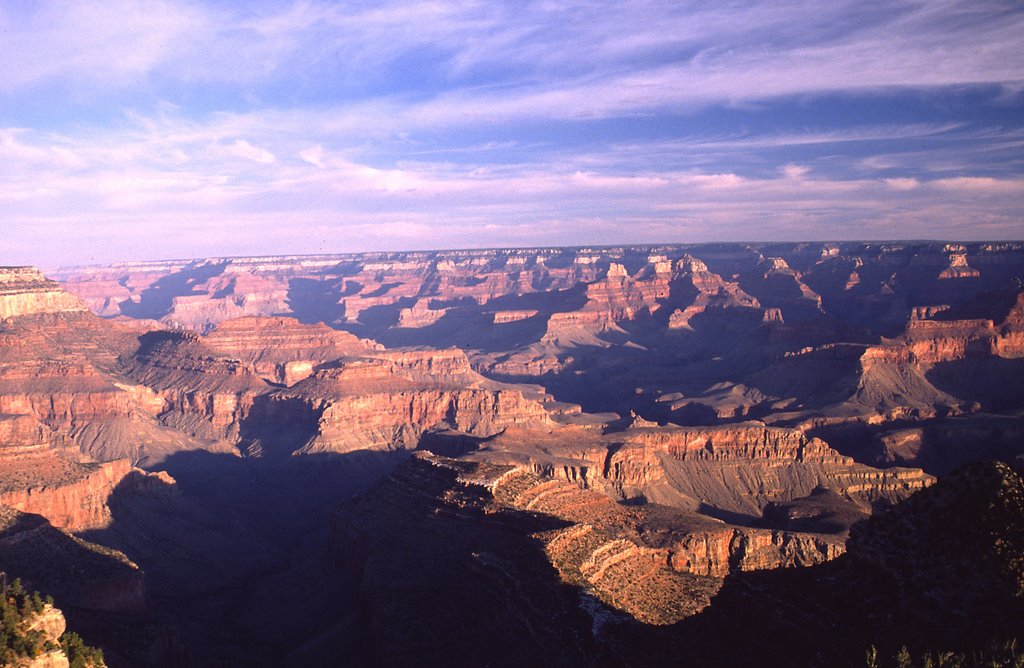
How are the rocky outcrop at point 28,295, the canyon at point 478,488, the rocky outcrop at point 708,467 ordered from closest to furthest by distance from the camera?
the canyon at point 478,488 < the rocky outcrop at point 708,467 < the rocky outcrop at point 28,295

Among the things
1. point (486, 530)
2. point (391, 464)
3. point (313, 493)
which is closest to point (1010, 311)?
point (391, 464)

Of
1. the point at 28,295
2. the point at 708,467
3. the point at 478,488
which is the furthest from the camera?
the point at 28,295

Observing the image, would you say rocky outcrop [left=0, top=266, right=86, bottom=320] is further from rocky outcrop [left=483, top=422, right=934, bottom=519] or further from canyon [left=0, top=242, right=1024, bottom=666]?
rocky outcrop [left=483, top=422, right=934, bottom=519]

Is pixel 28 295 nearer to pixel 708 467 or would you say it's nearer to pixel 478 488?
pixel 708 467

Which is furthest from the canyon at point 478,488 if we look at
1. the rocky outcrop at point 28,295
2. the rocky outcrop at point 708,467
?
the rocky outcrop at point 28,295

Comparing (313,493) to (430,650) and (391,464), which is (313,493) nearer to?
(391,464)

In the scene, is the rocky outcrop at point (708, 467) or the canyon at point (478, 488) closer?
the canyon at point (478, 488)

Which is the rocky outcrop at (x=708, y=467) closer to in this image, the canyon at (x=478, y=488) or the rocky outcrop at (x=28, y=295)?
the canyon at (x=478, y=488)

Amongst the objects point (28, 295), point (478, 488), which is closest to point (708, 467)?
point (478, 488)
